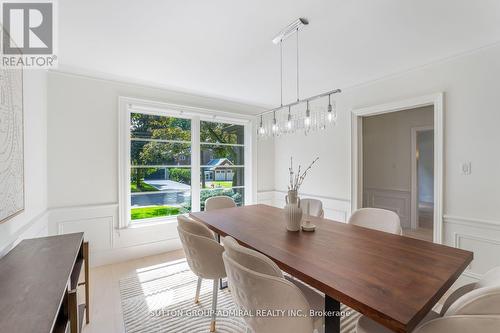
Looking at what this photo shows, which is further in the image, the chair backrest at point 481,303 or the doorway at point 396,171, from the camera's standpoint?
the doorway at point 396,171

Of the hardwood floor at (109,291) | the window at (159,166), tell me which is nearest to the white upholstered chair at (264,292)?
the hardwood floor at (109,291)

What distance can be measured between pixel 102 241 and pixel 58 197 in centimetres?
76

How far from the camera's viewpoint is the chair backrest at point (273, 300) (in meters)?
1.04

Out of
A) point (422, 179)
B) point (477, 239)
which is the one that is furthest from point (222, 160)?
point (422, 179)

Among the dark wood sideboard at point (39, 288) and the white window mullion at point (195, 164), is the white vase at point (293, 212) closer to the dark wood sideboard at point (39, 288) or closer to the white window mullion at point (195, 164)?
the dark wood sideboard at point (39, 288)

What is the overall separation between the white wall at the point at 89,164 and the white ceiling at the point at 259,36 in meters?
0.33

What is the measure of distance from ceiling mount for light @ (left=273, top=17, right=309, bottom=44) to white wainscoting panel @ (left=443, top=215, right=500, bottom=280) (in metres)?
2.44

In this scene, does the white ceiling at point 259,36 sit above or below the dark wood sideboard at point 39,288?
above

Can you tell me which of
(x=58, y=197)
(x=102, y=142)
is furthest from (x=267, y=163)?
(x=58, y=197)

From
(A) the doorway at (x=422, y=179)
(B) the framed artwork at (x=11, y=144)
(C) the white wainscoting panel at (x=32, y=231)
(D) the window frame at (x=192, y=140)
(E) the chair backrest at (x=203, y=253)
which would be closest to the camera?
(B) the framed artwork at (x=11, y=144)

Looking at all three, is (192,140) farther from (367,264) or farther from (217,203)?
(367,264)

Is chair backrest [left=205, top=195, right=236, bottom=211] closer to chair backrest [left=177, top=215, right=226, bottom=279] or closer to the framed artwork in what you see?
chair backrest [left=177, top=215, right=226, bottom=279]

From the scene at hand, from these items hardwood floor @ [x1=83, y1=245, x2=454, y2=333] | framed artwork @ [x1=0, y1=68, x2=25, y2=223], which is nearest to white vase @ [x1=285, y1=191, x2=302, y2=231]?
hardwood floor @ [x1=83, y1=245, x2=454, y2=333]

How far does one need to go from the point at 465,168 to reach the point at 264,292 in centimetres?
254
